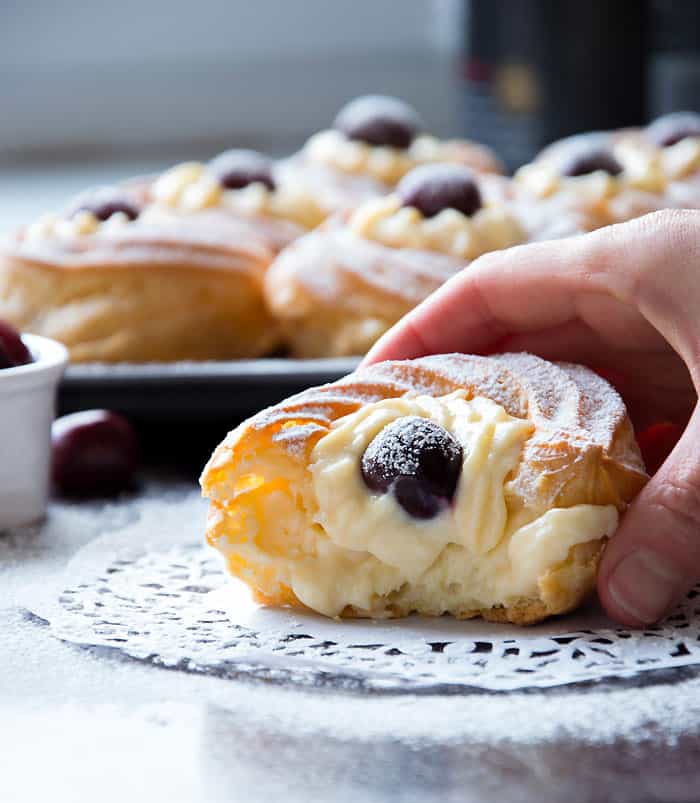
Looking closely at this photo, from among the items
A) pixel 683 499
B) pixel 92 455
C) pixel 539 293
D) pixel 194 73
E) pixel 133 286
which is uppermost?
pixel 539 293

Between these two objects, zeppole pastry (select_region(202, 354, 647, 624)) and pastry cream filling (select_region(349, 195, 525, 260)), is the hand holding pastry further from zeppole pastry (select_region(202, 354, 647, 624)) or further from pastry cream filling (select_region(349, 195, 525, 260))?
pastry cream filling (select_region(349, 195, 525, 260))

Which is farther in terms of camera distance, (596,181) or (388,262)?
(596,181)

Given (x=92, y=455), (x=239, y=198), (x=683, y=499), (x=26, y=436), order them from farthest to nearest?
(x=239, y=198) → (x=92, y=455) → (x=26, y=436) → (x=683, y=499)

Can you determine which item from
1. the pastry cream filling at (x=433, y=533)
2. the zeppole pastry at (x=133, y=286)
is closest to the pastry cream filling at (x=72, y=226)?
the zeppole pastry at (x=133, y=286)

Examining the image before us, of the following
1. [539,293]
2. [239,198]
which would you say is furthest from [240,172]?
[539,293]

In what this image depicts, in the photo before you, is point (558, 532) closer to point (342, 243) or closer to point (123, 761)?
point (123, 761)

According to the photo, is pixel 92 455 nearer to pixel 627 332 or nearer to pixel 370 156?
pixel 627 332

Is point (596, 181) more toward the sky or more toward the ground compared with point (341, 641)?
more toward the sky

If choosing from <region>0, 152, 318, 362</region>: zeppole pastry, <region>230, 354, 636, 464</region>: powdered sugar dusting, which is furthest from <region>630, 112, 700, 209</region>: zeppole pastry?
<region>230, 354, 636, 464</region>: powdered sugar dusting

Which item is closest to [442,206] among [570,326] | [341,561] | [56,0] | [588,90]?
→ [570,326]
